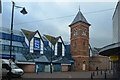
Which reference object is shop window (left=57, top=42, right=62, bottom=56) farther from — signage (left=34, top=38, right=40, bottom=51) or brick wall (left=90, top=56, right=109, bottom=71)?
brick wall (left=90, top=56, right=109, bottom=71)

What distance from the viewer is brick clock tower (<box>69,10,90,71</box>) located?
40.4 m

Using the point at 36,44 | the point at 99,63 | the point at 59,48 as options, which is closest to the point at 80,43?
the point at 59,48

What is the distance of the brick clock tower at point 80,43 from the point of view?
40.4 metres

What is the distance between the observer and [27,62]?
27.6 meters

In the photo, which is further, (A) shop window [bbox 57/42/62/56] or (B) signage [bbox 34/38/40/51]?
(A) shop window [bbox 57/42/62/56]

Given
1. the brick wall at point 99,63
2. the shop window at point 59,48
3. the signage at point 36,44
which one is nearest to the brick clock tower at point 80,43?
the brick wall at point 99,63

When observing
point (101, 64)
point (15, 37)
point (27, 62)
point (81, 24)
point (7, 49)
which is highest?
point (81, 24)

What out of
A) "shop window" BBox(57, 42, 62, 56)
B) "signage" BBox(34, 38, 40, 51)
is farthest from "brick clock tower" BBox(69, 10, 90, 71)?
"signage" BBox(34, 38, 40, 51)

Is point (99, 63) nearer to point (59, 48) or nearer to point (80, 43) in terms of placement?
point (80, 43)

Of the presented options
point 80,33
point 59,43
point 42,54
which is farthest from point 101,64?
point 42,54

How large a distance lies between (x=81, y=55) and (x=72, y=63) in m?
3.97

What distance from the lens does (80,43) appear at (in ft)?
136

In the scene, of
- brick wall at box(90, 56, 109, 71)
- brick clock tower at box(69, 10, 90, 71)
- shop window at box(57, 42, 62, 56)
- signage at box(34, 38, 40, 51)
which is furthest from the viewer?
brick wall at box(90, 56, 109, 71)

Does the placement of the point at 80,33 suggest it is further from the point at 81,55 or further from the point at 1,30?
the point at 1,30
